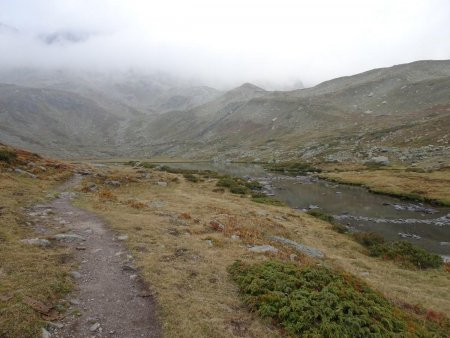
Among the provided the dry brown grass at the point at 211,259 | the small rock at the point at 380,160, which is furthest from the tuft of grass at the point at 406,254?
the small rock at the point at 380,160

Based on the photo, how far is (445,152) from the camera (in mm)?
86312

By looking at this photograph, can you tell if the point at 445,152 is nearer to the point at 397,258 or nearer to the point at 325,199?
the point at 325,199

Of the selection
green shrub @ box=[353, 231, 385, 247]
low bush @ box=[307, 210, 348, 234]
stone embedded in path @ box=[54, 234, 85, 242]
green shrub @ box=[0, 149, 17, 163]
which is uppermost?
green shrub @ box=[0, 149, 17, 163]

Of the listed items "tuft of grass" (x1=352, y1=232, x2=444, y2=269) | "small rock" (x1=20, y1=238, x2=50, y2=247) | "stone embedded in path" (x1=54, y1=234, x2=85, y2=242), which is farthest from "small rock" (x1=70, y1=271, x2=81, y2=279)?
"tuft of grass" (x1=352, y1=232, x2=444, y2=269)

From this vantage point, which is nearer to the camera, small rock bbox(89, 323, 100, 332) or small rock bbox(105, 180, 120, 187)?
small rock bbox(89, 323, 100, 332)

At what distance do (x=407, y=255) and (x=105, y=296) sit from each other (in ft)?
71.5

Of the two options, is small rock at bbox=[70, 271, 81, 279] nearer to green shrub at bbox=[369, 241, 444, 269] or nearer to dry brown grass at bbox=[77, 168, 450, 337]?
dry brown grass at bbox=[77, 168, 450, 337]

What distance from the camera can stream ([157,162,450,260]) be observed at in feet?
117

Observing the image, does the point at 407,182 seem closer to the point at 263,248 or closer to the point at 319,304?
the point at 263,248

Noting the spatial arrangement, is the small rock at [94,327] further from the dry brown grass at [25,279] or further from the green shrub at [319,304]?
the green shrub at [319,304]

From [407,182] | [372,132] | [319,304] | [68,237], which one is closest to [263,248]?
[319,304]

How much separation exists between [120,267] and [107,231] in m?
5.51

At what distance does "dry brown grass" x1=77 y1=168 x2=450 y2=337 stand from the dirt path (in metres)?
0.54

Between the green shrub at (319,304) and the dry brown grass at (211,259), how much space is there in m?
0.69
